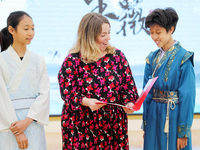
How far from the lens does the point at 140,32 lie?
14.4 feet

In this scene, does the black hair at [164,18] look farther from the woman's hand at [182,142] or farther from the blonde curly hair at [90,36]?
the woman's hand at [182,142]

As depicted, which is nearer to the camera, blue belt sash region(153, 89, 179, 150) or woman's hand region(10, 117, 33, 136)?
woman's hand region(10, 117, 33, 136)

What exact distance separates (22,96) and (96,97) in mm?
491

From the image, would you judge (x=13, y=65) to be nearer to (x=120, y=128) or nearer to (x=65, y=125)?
(x=65, y=125)

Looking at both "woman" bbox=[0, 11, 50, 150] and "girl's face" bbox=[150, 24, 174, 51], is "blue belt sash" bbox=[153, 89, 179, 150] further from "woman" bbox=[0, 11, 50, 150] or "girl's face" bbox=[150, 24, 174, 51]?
"woman" bbox=[0, 11, 50, 150]

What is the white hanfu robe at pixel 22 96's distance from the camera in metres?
1.82

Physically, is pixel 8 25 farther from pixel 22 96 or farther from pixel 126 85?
pixel 126 85

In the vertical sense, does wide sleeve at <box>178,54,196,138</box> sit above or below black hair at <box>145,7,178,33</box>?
below

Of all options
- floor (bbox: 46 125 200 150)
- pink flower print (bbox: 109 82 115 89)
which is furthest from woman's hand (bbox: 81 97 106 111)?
floor (bbox: 46 125 200 150)

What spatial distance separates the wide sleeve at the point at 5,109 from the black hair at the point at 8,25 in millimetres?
344

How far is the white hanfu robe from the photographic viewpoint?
182cm

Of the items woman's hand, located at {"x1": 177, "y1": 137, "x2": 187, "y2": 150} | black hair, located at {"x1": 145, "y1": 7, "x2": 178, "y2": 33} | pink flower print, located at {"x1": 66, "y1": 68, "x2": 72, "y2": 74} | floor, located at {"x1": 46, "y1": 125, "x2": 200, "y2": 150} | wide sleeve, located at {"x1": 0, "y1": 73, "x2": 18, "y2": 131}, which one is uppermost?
black hair, located at {"x1": 145, "y1": 7, "x2": 178, "y2": 33}

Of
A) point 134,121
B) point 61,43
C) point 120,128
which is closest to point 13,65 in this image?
point 120,128

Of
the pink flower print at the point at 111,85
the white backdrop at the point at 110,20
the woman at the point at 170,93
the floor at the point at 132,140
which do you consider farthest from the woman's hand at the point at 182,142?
the white backdrop at the point at 110,20
